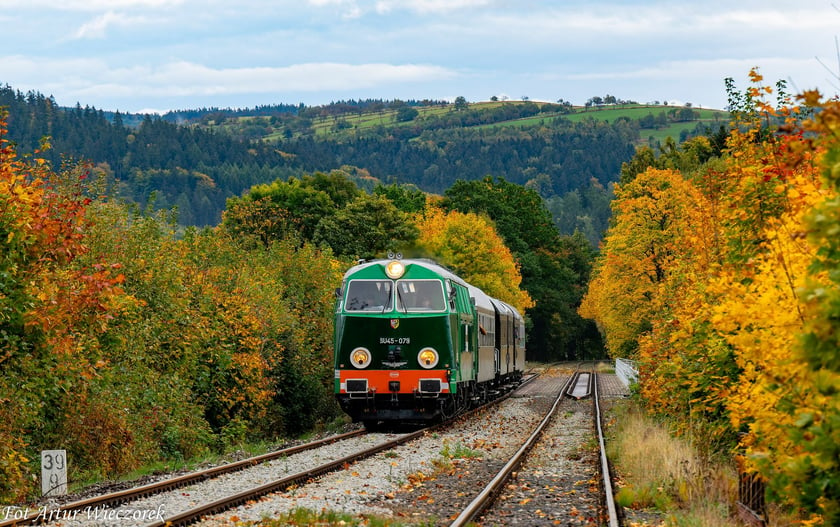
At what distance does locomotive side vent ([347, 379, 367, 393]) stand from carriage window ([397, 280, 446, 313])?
6.50 ft

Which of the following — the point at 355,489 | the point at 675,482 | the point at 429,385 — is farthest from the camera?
the point at 429,385

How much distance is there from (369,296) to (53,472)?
1085cm

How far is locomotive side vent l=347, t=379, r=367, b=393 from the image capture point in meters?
21.6

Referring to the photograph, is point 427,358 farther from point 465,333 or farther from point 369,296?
point 465,333

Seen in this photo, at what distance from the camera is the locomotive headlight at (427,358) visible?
71.9 ft

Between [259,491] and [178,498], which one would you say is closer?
[178,498]

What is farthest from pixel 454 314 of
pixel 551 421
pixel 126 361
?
pixel 126 361

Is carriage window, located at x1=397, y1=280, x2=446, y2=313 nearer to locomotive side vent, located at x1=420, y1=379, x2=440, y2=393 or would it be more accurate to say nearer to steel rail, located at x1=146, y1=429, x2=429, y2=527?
locomotive side vent, located at x1=420, y1=379, x2=440, y2=393

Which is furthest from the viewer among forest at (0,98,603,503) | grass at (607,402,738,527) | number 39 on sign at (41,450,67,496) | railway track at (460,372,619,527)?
forest at (0,98,603,503)

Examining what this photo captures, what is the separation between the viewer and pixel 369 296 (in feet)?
73.8

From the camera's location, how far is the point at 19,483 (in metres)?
12.6

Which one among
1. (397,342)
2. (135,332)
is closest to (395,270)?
(397,342)

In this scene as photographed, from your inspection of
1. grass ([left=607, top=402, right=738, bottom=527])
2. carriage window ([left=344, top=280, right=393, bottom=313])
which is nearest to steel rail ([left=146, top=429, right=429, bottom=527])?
grass ([left=607, top=402, right=738, bottom=527])

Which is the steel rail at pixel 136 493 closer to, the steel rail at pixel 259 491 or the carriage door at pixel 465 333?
the steel rail at pixel 259 491
